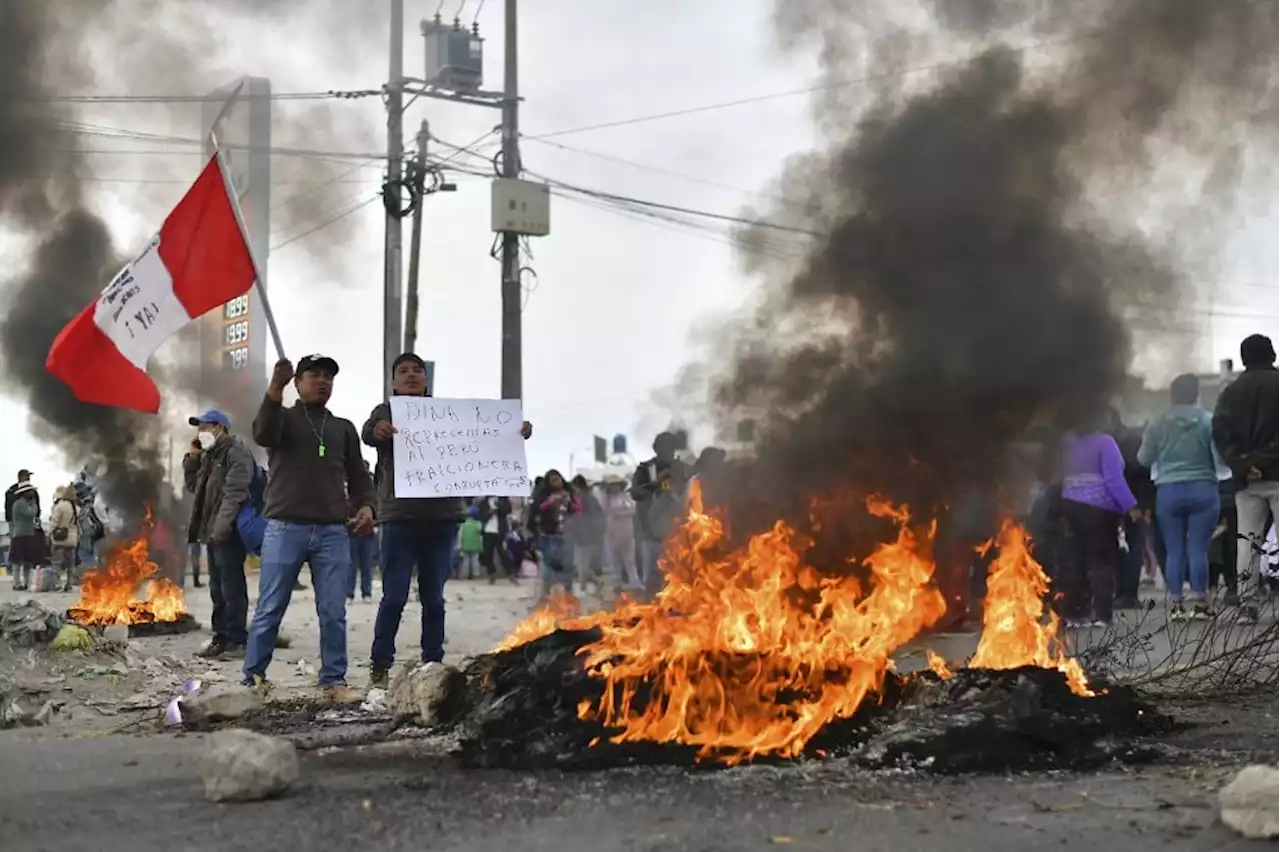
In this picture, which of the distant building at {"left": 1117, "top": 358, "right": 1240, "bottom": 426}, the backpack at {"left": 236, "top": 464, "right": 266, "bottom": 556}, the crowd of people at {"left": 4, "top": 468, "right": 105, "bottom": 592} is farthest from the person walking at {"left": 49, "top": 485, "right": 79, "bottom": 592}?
the distant building at {"left": 1117, "top": 358, "right": 1240, "bottom": 426}

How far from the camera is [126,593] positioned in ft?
→ 39.1

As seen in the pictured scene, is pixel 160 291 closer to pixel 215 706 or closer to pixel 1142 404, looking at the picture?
pixel 215 706

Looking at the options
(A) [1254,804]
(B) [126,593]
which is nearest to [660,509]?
(B) [126,593]

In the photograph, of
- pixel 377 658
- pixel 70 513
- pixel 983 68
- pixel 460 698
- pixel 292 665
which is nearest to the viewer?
pixel 460 698

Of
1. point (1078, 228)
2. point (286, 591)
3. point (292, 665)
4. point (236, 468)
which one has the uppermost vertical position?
point (1078, 228)

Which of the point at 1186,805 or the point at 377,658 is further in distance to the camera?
the point at 377,658

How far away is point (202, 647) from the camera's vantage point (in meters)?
9.73

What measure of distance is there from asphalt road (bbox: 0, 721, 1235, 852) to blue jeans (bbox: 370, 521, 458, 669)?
6.95ft

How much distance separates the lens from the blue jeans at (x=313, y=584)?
6891 mm

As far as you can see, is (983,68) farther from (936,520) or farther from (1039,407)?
(936,520)

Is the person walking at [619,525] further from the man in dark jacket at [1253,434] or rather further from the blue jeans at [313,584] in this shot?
the blue jeans at [313,584]

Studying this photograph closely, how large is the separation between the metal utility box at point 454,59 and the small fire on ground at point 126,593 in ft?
35.7

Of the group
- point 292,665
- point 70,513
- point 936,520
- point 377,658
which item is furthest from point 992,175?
point 70,513

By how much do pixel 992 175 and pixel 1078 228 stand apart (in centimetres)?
52
